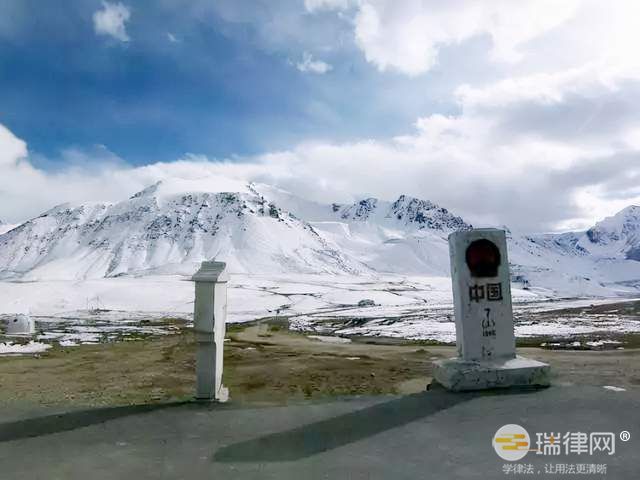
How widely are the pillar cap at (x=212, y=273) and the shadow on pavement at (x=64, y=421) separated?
7.31 ft

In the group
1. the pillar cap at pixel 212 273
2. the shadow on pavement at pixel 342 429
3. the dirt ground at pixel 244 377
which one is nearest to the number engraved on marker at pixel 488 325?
the shadow on pavement at pixel 342 429

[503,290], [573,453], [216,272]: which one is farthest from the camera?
[503,290]

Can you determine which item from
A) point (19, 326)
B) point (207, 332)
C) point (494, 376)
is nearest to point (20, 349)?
point (19, 326)

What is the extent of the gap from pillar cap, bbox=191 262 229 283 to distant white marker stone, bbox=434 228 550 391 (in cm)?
461

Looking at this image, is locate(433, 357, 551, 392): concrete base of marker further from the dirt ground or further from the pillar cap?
the pillar cap

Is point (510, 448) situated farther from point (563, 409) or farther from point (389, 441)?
point (563, 409)

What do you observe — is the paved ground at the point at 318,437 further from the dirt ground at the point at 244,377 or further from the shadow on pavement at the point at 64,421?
the dirt ground at the point at 244,377

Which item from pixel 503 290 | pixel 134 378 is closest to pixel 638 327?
pixel 503 290

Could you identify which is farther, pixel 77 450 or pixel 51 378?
pixel 51 378

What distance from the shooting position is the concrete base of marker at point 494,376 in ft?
28.7

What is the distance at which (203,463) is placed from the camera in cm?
562

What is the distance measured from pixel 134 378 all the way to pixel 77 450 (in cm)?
969

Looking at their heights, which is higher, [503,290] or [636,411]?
[503,290]

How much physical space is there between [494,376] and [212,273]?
5591mm
